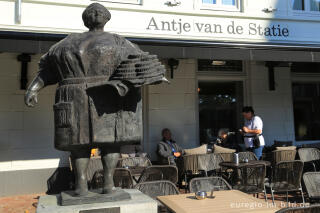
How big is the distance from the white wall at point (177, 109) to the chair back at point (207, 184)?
4.01 metres

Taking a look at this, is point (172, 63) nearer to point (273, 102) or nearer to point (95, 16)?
point (273, 102)

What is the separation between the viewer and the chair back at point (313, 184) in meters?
3.82

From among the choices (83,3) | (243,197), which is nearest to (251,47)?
(83,3)

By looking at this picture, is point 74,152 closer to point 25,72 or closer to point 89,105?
point 89,105

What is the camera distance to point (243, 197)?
2.84 metres

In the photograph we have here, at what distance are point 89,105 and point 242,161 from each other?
4.06m

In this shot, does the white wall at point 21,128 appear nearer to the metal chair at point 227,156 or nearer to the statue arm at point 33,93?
the metal chair at point 227,156

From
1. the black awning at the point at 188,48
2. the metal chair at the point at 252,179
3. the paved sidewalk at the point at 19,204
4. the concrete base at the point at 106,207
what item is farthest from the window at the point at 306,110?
the concrete base at the point at 106,207

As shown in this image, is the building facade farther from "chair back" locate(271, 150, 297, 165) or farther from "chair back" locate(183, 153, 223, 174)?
"chair back" locate(271, 150, 297, 165)

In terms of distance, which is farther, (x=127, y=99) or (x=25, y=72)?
(x=25, y=72)

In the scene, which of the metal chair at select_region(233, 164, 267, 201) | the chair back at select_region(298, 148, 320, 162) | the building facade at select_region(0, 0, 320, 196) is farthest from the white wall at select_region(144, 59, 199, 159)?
the metal chair at select_region(233, 164, 267, 201)

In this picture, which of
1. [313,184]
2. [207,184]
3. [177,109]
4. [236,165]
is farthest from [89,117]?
[177,109]

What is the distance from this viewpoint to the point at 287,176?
16.8ft

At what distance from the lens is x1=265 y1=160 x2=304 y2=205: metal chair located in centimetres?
505
